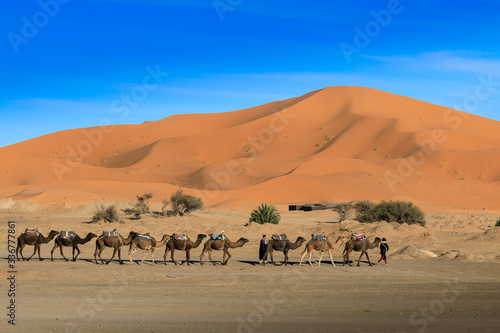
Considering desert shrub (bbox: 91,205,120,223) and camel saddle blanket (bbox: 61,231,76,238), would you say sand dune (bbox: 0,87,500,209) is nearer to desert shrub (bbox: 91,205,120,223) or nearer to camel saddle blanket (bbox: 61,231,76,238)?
desert shrub (bbox: 91,205,120,223)

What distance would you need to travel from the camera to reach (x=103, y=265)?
71.8 feet

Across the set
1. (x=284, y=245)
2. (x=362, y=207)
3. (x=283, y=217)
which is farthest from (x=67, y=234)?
(x=362, y=207)

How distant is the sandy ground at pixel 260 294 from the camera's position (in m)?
11.9

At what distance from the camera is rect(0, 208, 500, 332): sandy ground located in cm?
1188

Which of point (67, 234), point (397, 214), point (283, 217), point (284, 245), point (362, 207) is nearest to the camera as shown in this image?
point (284, 245)

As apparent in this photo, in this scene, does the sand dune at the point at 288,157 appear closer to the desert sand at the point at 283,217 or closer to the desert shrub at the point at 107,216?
the desert sand at the point at 283,217

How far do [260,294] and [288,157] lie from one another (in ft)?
273

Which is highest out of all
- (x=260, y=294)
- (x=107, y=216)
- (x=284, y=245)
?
(x=107, y=216)

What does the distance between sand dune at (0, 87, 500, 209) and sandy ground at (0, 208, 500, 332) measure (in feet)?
113

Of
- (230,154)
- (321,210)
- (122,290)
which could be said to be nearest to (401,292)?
(122,290)

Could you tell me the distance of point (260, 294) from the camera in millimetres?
15852

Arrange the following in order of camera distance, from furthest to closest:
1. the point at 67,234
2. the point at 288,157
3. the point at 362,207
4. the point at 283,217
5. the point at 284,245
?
the point at 288,157 < the point at 362,207 < the point at 283,217 < the point at 67,234 < the point at 284,245

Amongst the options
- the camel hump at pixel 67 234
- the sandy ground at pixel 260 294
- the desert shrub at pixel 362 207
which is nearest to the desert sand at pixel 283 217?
the sandy ground at pixel 260 294

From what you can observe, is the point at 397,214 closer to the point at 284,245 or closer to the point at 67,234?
the point at 284,245
